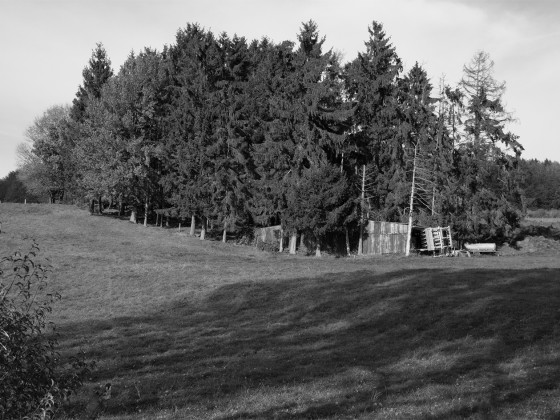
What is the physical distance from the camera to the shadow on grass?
11344mm

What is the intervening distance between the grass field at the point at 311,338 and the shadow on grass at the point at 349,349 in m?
0.06

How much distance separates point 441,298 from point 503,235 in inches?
1373

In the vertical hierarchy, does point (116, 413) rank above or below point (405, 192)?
below

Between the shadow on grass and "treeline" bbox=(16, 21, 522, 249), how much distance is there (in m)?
22.7

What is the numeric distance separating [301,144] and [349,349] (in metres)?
34.9

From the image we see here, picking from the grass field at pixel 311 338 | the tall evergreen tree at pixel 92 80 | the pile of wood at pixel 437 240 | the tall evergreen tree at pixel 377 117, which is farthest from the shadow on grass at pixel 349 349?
the tall evergreen tree at pixel 92 80

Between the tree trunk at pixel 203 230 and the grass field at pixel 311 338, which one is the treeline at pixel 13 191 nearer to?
the tree trunk at pixel 203 230

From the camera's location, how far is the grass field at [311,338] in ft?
37.4

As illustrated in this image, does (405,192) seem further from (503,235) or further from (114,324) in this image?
(114,324)

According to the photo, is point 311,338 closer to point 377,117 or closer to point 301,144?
point 301,144

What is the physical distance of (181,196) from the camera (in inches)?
2295

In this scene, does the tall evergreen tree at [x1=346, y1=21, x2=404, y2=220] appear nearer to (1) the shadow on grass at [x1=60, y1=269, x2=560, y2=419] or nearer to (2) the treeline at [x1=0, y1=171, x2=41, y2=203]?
(1) the shadow on grass at [x1=60, y1=269, x2=560, y2=419]

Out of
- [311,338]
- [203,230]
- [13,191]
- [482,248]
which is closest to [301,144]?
[203,230]

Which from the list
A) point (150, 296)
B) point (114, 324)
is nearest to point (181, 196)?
point (150, 296)
